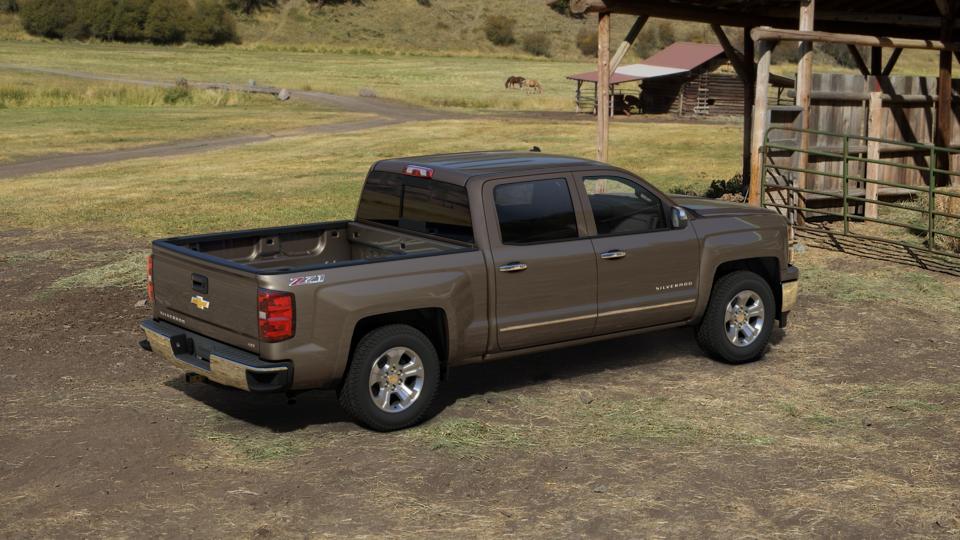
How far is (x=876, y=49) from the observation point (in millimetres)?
18297

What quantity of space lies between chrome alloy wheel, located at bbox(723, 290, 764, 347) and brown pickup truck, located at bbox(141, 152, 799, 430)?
0.01m

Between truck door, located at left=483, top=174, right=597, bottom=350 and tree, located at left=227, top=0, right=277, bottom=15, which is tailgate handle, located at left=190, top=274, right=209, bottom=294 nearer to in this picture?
truck door, located at left=483, top=174, right=597, bottom=350

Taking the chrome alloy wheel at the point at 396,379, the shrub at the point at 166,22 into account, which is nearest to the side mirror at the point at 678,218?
the chrome alloy wheel at the point at 396,379

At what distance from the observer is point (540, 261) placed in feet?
27.3

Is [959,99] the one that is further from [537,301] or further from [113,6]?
[113,6]

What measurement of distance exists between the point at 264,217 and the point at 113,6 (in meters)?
93.8

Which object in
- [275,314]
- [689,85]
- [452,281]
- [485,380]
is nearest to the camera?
[275,314]

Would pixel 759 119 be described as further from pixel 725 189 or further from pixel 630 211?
pixel 630 211

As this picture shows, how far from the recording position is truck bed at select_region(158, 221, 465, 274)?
852 cm

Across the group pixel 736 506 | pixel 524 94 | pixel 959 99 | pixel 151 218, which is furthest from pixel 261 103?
pixel 736 506

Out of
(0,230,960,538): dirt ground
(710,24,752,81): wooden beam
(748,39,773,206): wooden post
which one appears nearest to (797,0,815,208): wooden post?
(748,39,773,206): wooden post

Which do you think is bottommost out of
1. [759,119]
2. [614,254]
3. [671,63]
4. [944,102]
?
[614,254]

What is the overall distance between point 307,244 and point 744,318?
11.6 ft

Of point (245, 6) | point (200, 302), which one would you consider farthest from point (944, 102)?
point (245, 6)
